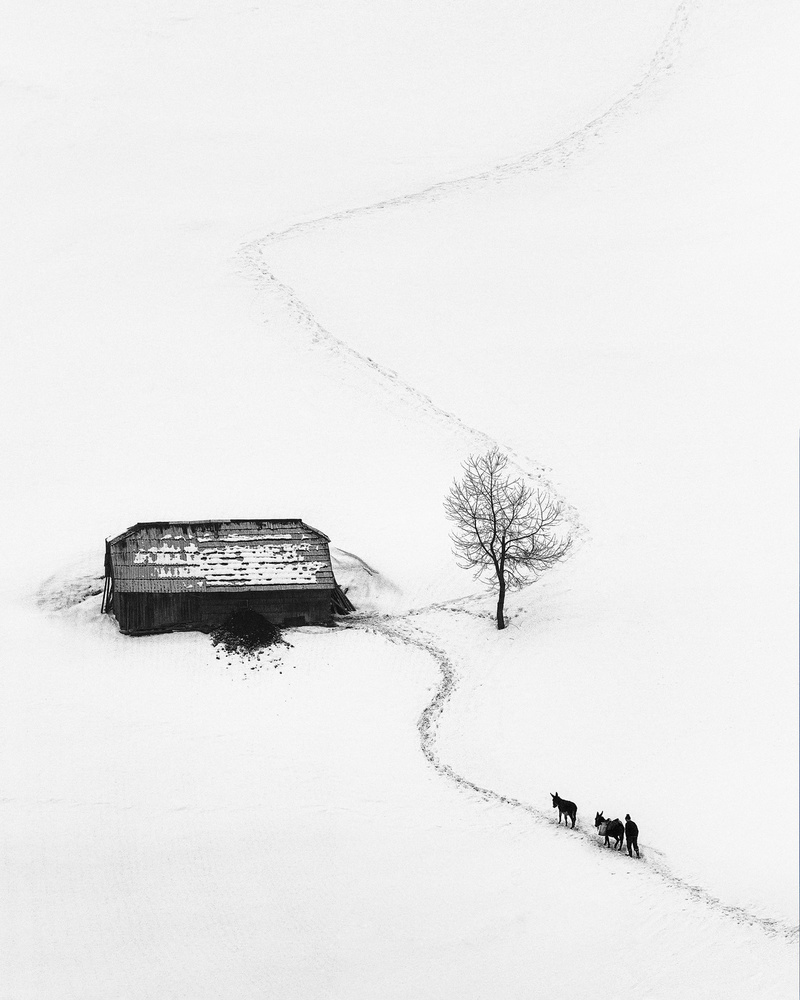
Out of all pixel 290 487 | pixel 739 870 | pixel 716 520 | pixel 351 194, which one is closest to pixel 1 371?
pixel 290 487

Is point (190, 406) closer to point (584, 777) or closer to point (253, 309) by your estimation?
point (253, 309)

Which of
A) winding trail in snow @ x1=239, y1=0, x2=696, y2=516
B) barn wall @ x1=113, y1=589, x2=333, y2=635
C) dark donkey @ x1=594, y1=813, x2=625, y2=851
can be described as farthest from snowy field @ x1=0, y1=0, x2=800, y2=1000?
barn wall @ x1=113, y1=589, x2=333, y2=635

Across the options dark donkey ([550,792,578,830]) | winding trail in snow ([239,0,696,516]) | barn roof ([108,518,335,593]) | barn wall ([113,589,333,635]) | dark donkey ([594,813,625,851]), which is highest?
winding trail in snow ([239,0,696,516])

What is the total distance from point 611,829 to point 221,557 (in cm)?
1679

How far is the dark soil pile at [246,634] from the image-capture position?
3706 cm

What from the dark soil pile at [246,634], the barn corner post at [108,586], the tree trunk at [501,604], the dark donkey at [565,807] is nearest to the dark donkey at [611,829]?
→ the dark donkey at [565,807]

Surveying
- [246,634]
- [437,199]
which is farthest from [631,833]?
[437,199]

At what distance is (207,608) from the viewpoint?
125 ft

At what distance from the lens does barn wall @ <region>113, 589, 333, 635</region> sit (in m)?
37.8

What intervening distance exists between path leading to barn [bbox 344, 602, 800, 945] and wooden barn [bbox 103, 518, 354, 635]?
191cm

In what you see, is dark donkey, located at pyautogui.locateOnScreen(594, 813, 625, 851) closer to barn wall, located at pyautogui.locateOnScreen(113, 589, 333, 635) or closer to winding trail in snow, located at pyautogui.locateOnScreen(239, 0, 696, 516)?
barn wall, located at pyautogui.locateOnScreen(113, 589, 333, 635)

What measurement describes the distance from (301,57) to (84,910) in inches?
2869

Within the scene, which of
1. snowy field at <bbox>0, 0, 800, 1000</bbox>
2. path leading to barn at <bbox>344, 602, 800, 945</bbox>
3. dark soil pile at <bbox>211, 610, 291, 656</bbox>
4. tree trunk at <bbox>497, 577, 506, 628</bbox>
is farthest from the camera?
tree trunk at <bbox>497, 577, 506, 628</bbox>

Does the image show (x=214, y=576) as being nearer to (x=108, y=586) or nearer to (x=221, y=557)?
(x=221, y=557)
